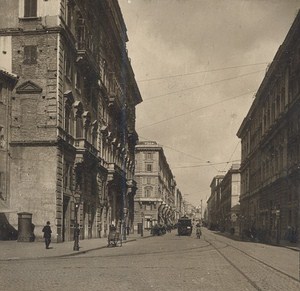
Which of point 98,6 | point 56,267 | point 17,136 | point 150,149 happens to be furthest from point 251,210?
point 56,267

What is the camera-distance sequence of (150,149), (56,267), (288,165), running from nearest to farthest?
(56,267) → (288,165) → (150,149)

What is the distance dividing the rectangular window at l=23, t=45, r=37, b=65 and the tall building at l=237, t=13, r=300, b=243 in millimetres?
17823

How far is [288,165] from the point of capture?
132 ft

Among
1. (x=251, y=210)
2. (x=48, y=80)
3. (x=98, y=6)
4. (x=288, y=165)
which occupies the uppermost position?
(x=98, y=6)

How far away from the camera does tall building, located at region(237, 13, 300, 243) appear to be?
37688 mm

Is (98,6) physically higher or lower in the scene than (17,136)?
higher

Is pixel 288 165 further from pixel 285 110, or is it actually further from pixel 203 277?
pixel 203 277

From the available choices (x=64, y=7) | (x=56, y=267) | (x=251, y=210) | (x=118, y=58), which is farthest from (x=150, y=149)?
(x=56, y=267)

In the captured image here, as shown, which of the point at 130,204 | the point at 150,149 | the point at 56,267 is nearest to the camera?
the point at 56,267

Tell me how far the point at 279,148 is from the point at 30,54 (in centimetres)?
2487

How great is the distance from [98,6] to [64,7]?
10.4 meters

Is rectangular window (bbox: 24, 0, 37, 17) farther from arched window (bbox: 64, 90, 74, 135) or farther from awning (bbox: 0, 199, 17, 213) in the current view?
awning (bbox: 0, 199, 17, 213)

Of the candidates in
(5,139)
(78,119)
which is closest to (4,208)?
(5,139)

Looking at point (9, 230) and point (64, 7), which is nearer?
point (9, 230)
